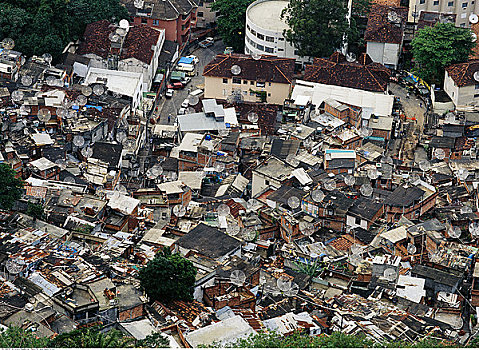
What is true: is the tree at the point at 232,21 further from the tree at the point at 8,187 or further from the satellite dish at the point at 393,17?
the tree at the point at 8,187

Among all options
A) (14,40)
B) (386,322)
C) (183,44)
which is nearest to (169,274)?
(386,322)

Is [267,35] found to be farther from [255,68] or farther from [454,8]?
[454,8]

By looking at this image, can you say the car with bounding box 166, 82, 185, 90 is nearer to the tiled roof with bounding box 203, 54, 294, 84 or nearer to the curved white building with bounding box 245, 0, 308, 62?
the tiled roof with bounding box 203, 54, 294, 84

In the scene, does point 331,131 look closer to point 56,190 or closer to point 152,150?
point 152,150

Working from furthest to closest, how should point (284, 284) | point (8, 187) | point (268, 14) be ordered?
point (268, 14)
point (8, 187)
point (284, 284)

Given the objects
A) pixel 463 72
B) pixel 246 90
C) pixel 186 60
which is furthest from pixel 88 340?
pixel 186 60
